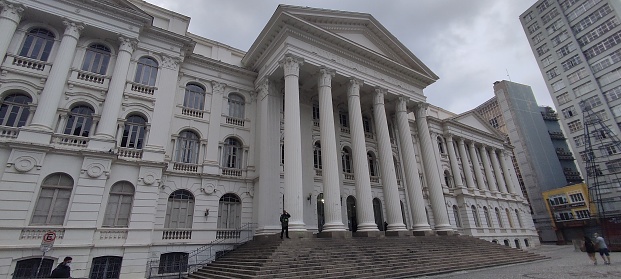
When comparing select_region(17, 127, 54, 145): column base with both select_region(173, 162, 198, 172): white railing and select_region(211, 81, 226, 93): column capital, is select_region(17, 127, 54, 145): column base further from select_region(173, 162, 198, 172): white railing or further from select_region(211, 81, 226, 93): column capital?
select_region(211, 81, 226, 93): column capital

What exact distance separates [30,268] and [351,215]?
17.0 metres

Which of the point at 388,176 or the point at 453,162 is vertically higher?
the point at 453,162

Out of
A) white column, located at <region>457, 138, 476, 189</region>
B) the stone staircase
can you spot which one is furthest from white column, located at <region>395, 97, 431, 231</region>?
white column, located at <region>457, 138, 476, 189</region>

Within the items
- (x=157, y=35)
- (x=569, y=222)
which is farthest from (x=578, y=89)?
(x=157, y=35)

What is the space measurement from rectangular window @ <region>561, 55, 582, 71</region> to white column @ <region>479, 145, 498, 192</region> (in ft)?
61.7

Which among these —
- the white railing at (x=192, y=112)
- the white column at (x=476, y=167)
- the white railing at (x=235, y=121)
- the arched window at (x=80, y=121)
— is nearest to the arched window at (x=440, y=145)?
the white column at (x=476, y=167)

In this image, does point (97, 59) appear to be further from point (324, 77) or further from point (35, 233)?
point (324, 77)

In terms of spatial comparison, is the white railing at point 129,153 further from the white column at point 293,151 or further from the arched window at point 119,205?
the white column at point 293,151

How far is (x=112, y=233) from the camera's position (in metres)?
13.0

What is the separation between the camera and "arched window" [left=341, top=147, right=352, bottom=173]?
22252 mm

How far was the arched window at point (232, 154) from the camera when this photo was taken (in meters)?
18.3

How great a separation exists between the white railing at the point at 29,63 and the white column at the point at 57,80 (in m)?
0.69

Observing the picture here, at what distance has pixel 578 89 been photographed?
3991 centimetres

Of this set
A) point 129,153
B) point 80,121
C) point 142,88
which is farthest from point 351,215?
point 80,121
